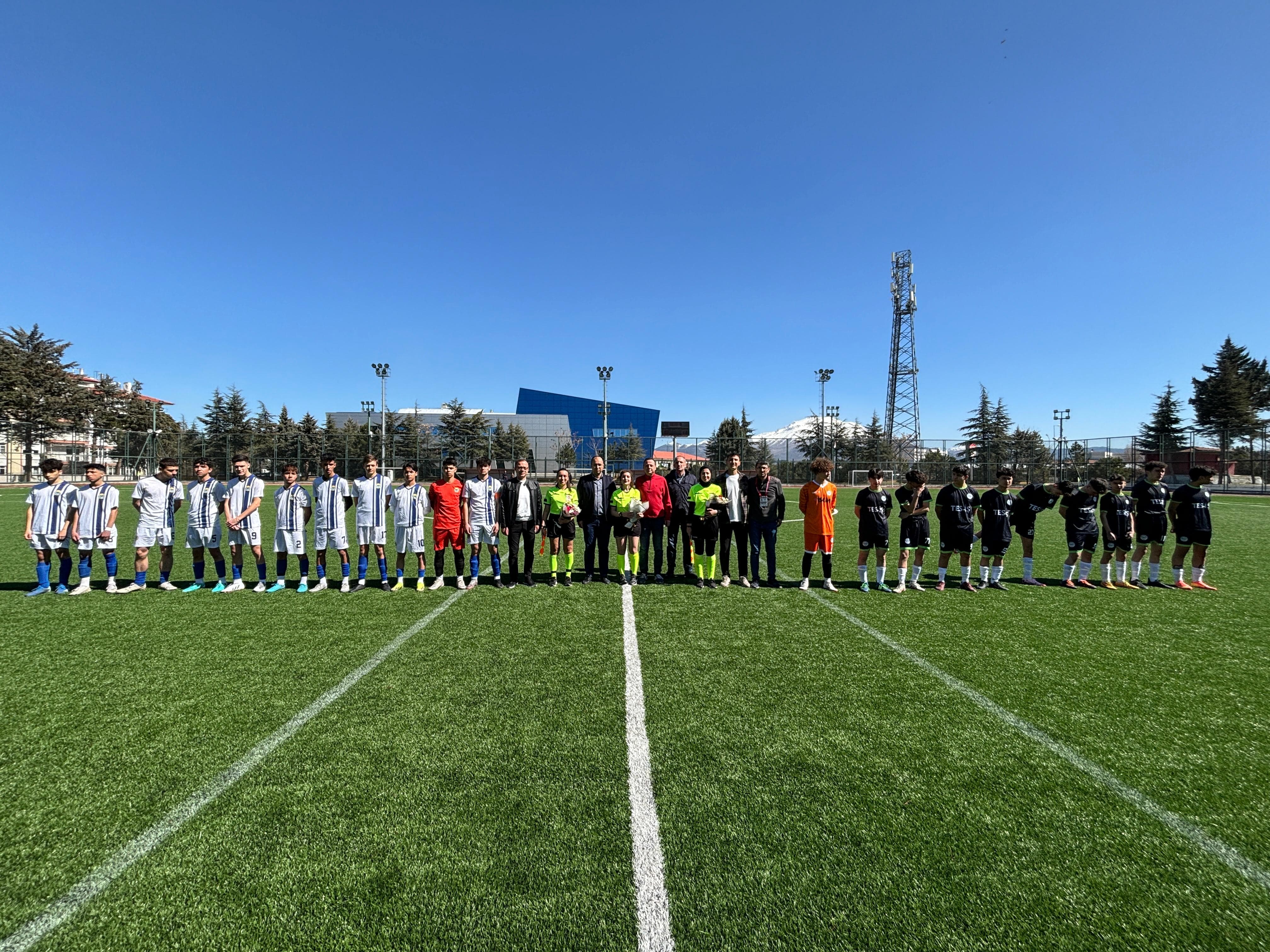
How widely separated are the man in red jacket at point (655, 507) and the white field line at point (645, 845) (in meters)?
4.11

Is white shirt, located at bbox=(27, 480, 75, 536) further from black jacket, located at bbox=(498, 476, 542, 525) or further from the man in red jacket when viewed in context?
the man in red jacket

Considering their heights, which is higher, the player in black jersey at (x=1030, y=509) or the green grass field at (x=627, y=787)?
the player in black jersey at (x=1030, y=509)

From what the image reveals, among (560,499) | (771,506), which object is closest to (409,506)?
(560,499)

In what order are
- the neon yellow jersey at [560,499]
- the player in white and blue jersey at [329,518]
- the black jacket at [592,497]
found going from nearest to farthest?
1. the player in white and blue jersey at [329,518]
2. the neon yellow jersey at [560,499]
3. the black jacket at [592,497]

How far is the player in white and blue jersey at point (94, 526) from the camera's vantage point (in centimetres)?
734

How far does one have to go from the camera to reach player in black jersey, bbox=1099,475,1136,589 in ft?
26.7

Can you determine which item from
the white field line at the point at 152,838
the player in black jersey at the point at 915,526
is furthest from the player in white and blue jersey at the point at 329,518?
the player in black jersey at the point at 915,526

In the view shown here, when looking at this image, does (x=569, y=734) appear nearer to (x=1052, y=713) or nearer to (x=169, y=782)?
(x=169, y=782)

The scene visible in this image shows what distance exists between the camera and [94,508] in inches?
295

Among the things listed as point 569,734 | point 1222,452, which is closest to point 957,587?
point 569,734

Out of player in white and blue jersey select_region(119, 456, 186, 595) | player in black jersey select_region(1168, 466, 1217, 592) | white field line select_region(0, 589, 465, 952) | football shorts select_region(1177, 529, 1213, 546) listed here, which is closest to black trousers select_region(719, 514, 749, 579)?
white field line select_region(0, 589, 465, 952)

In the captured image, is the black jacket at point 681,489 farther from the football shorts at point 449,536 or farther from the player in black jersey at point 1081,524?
the player in black jersey at point 1081,524

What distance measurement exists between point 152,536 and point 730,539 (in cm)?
814

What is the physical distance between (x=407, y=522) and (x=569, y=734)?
516 centimetres
